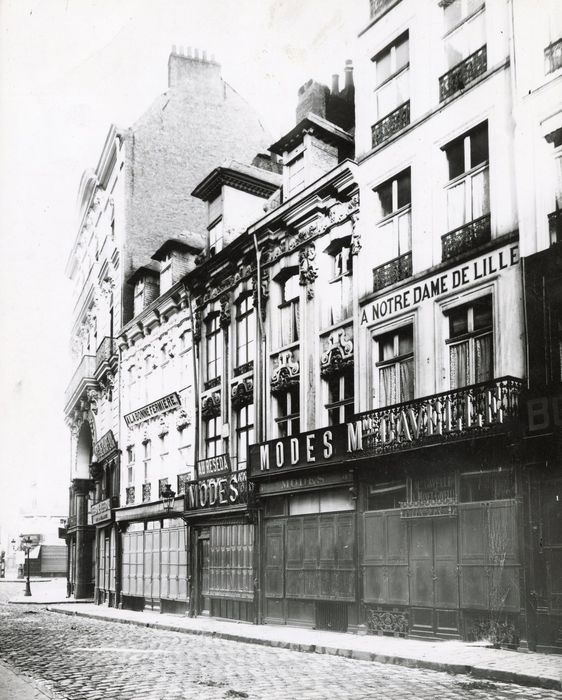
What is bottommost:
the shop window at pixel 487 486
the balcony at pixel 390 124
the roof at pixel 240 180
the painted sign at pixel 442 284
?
A: the shop window at pixel 487 486

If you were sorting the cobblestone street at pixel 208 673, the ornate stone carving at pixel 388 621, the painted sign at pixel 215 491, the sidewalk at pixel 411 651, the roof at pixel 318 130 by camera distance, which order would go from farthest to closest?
the painted sign at pixel 215 491
the roof at pixel 318 130
the ornate stone carving at pixel 388 621
the sidewalk at pixel 411 651
the cobblestone street at pixel 208 673

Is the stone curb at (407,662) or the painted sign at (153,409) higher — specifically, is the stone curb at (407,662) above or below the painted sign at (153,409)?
below

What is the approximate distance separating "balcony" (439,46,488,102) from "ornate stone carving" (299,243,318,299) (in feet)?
17.9

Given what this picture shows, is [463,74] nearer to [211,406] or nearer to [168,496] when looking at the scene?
[211,406]

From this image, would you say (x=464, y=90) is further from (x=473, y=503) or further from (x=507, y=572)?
(x=507, y=572)

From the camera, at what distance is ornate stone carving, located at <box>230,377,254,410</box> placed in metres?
24.5

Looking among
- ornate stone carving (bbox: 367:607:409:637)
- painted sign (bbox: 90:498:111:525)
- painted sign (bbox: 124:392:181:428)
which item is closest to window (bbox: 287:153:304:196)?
painted sign (bbox: 124:392:181:428)

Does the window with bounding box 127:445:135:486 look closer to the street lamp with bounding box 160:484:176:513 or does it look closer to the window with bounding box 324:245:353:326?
the street lamp with bounding box 160:484:176:513

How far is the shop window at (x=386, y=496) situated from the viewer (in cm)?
1755

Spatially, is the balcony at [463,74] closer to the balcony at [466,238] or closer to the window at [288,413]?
the balcony at [466,238]

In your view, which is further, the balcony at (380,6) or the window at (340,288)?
the window at (340,288)

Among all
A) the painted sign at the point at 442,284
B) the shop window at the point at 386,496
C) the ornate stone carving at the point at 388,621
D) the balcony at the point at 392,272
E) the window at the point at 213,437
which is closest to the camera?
the painted sign at the point at 442,284

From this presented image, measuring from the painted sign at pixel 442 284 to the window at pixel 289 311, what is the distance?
326cm

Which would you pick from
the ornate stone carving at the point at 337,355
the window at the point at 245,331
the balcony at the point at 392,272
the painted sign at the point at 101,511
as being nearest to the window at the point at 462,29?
the balcony at the point at 392,272
